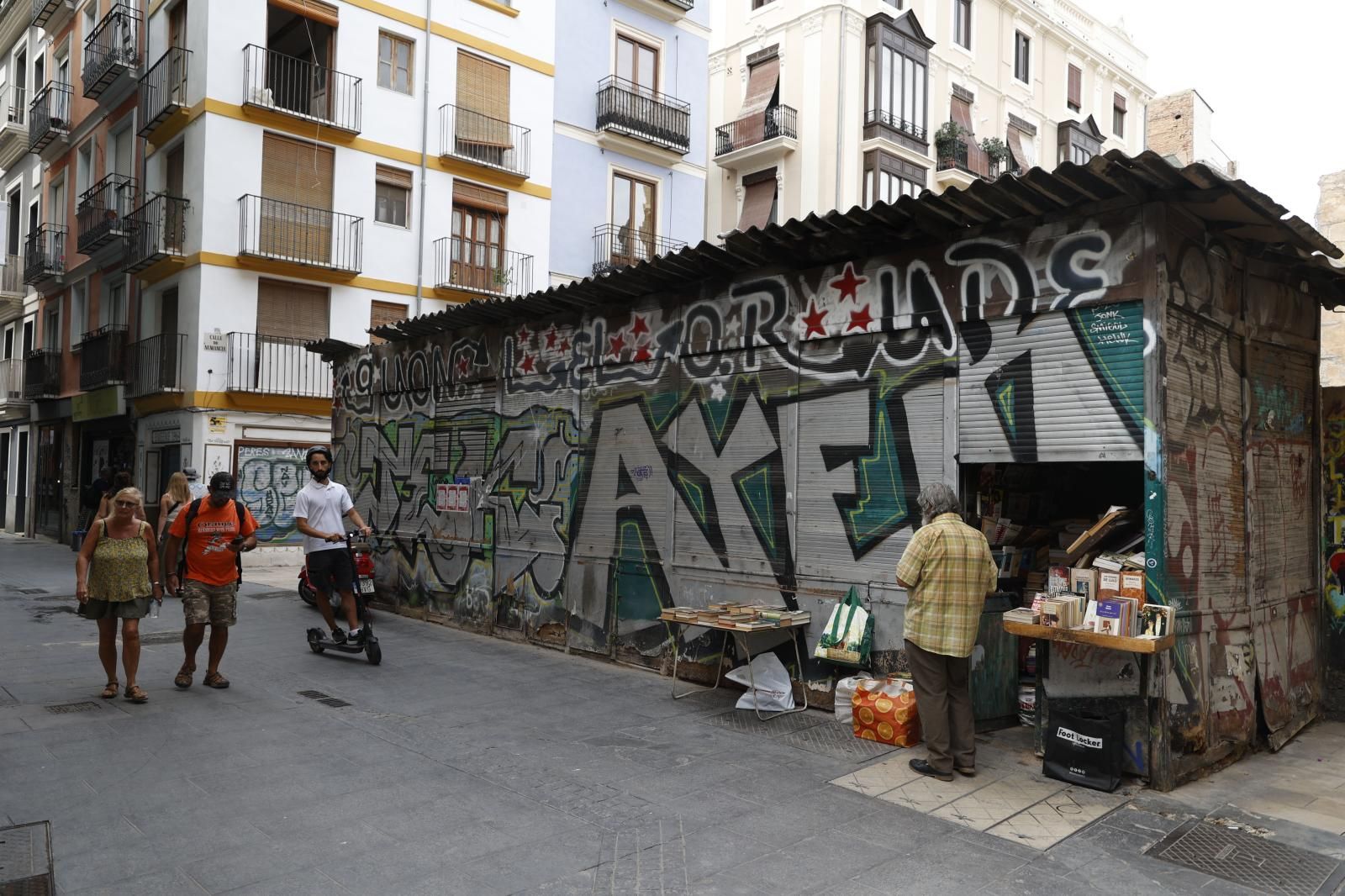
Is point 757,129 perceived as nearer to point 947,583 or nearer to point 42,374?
point 42,374

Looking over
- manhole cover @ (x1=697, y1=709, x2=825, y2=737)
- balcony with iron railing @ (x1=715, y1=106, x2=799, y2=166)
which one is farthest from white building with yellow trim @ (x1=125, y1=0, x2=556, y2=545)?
manhole cover @ (x1=697, y1=709, x2=825, y2=737)

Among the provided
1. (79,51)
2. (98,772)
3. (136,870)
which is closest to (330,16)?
(79,51)

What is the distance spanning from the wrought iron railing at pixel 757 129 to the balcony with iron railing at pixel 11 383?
2084 centimetres

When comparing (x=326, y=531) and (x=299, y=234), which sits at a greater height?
(x=299, y=234)

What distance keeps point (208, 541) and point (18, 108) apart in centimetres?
2820

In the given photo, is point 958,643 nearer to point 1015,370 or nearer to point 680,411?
point 1015,370

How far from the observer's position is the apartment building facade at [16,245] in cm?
2750

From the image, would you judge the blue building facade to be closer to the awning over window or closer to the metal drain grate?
the awning over window

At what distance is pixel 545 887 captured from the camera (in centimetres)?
416

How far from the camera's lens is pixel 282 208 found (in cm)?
1903

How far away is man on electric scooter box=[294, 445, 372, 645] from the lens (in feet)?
30.4

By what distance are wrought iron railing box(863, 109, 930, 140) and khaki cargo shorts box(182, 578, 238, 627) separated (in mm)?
22822

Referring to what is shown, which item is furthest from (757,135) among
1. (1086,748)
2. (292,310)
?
(1086,748)

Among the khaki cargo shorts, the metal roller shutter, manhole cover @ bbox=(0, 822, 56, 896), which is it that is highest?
the metal roller shutter
